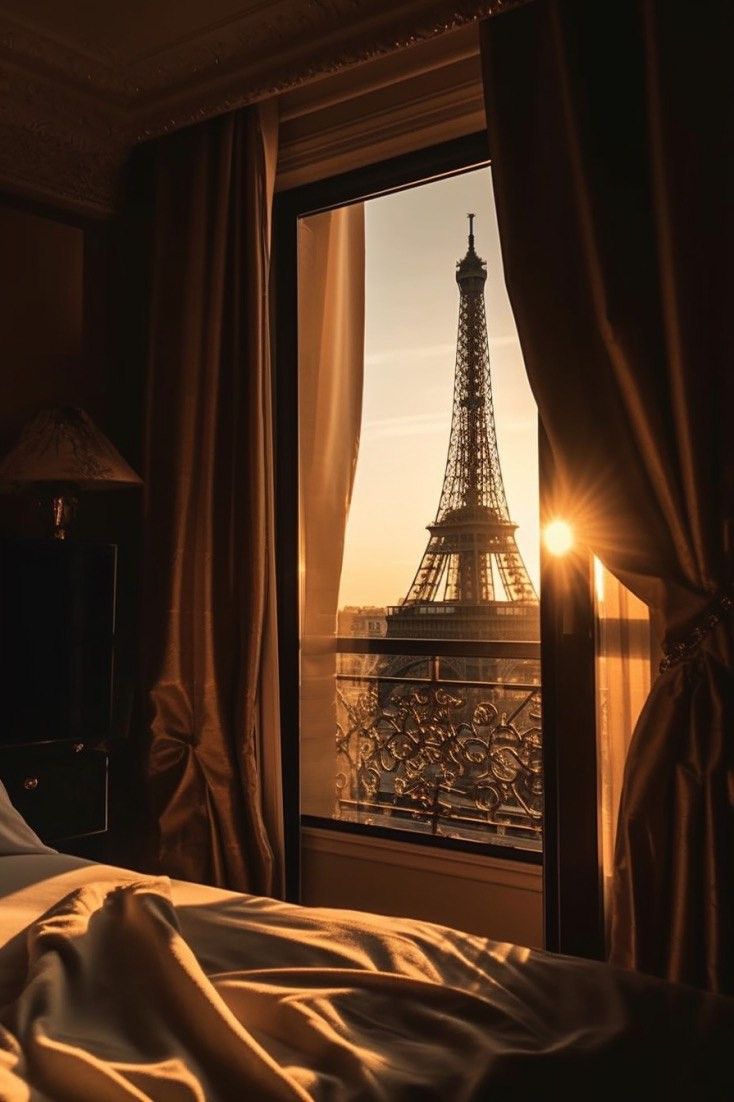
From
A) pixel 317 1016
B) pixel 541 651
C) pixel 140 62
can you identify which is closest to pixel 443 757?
pixel 541 651

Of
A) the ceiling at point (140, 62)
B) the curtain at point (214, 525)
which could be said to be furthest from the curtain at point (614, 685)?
the ceiling at point (140, 62)

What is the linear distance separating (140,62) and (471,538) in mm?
1886

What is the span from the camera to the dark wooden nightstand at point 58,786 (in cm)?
287

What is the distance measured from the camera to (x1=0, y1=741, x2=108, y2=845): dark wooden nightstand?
2.87m

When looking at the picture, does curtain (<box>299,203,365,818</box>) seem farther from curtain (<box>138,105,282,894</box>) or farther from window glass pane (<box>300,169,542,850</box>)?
curtain (<box>138,105,282,894</box>)

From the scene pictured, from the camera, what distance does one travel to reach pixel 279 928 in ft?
4.94

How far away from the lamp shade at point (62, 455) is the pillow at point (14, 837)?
3.95ft

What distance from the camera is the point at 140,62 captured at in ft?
10.9

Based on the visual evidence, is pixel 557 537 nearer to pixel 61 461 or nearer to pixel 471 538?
pixel 471 538

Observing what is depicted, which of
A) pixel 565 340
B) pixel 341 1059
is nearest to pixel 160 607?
pixel 565 340

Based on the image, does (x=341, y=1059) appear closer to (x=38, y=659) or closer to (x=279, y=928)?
(x=279, y=928)

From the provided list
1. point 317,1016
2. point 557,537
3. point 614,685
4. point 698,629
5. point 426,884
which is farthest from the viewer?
point 426,884

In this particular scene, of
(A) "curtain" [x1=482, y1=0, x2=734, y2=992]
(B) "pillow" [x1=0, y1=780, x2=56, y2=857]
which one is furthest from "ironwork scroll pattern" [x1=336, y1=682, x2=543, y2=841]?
(B) "pillow" [x1=0, y1=780, x2=56, y2=857]

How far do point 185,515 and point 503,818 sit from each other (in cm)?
140
